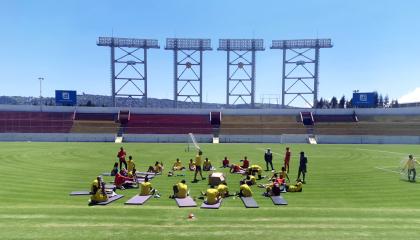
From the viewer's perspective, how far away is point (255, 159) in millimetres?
40250

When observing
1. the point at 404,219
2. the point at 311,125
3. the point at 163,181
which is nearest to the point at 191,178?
the point at 163,181

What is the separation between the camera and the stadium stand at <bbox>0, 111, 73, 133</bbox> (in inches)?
2987

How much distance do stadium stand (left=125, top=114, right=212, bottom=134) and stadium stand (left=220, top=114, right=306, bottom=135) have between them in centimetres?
465

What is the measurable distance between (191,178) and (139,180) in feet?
12.7

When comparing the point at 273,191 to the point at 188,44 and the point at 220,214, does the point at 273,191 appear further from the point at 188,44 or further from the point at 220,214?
the point at 188,44

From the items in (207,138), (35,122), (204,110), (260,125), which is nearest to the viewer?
(207,138)

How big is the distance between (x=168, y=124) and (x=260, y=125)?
67.5ft

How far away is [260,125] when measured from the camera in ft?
273

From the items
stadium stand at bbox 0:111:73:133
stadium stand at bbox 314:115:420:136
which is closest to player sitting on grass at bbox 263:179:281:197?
stadium stand at bbox 314:115:420:136

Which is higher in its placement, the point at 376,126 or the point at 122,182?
the point at 376,126

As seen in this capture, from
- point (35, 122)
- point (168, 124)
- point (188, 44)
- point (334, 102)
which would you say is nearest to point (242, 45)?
point (188, 44)

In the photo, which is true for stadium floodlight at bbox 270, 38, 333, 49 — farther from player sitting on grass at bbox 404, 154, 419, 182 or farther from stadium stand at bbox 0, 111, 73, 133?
player sitting on grass at bbox 404, 154, 419, 182

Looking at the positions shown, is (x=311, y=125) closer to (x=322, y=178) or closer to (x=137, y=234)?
(x=322, y=178)

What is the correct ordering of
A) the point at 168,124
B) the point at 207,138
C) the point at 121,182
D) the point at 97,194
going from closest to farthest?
1. the point at 97,194
2. the point at 121,182
3. the point at 207,138
4. the point at 168,124
